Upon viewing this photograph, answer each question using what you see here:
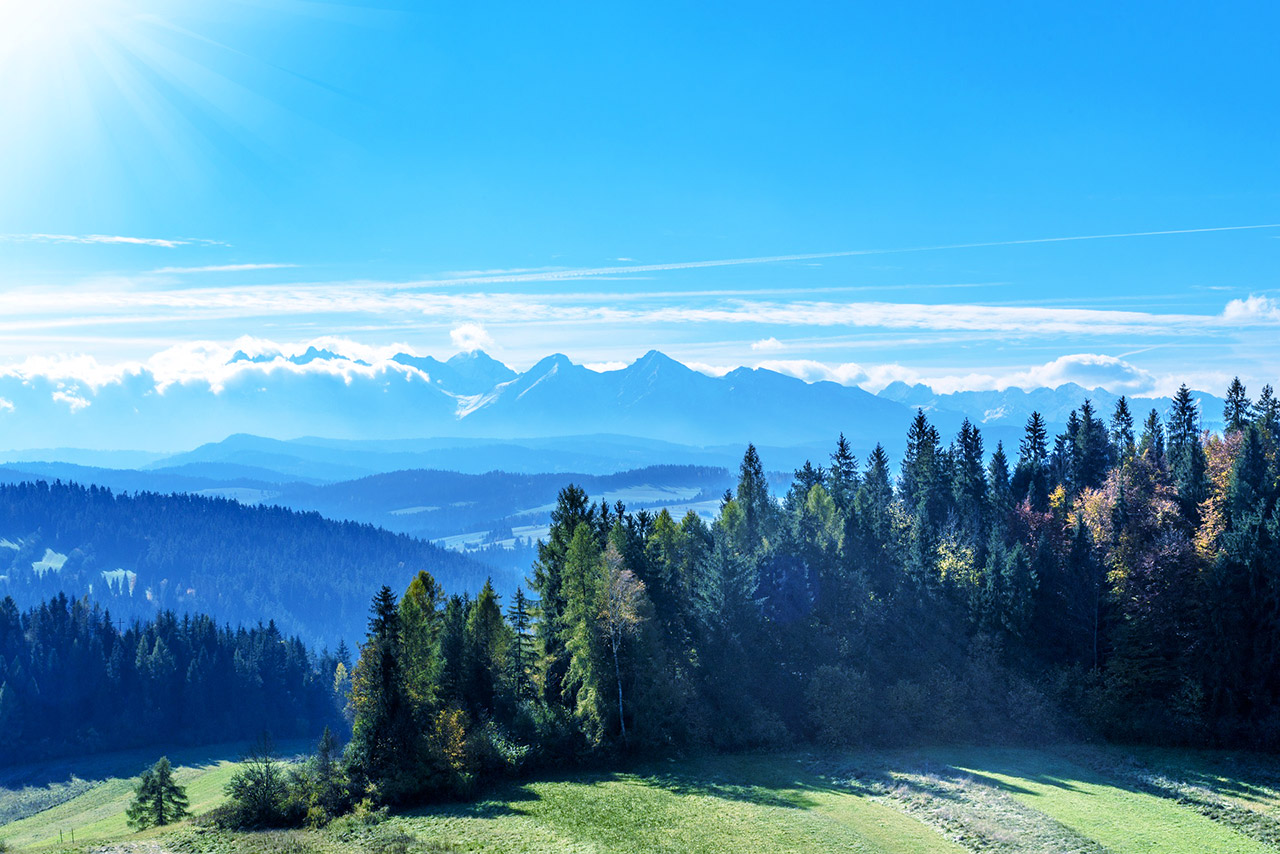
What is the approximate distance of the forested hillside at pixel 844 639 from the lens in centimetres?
6022

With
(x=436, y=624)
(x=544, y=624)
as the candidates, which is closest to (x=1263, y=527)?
(x=544, y=624)

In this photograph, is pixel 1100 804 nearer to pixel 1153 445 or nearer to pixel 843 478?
pixel 843 478

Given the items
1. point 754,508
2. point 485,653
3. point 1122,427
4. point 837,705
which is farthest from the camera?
point 1122,427

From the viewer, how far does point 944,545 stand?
8338 centimetres

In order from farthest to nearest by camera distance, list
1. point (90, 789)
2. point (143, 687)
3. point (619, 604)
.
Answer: point (143, 687) < point (90, 789) < point (619, 604)

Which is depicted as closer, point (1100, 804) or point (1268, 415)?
point (1100, 804)

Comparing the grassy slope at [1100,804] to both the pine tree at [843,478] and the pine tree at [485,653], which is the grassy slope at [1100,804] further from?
the pine tree at [843,478]

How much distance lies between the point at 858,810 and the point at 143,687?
15682cm

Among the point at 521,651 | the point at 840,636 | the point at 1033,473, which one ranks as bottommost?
the point at 521,651

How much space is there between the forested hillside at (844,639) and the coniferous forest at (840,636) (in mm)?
190

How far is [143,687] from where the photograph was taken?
156 metres

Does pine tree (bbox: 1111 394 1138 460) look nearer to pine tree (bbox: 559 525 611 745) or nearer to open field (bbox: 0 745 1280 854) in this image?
open field (bbox: 0 745 1280 854)

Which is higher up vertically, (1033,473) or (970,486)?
(1033,473)

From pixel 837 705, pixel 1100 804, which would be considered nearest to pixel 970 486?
pixel 837 705
